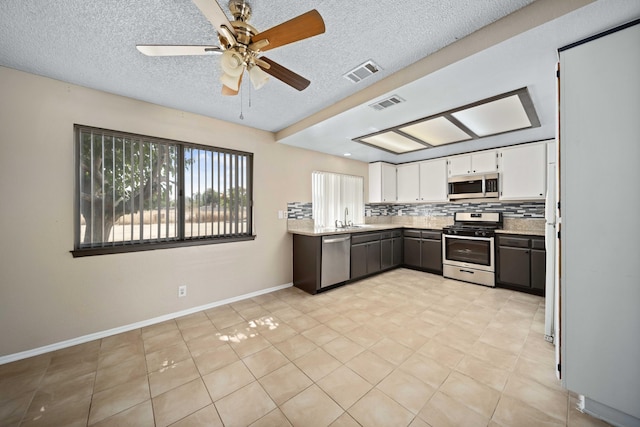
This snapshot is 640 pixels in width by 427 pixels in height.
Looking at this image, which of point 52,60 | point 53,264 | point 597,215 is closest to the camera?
point 597,215

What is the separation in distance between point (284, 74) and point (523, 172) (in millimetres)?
4204

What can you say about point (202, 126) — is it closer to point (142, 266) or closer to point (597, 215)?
point (142, 266)

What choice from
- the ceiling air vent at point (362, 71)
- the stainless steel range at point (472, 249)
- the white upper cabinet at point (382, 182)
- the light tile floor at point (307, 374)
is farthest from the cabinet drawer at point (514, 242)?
the ceiling air vent at point (362, 71)

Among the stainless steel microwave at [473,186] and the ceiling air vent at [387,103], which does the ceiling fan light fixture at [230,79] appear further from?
the stainless steel microwave at [473,186]

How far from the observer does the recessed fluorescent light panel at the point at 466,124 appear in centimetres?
244

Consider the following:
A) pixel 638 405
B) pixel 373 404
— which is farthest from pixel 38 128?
pixel 638 405

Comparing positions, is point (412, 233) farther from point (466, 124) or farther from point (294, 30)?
point (294, 30)

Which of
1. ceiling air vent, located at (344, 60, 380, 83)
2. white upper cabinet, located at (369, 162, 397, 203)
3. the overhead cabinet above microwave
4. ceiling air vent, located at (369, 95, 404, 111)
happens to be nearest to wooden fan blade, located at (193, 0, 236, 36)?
ceiling air vent, located at (344, 60, 380, 83)

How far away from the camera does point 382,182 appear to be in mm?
5172

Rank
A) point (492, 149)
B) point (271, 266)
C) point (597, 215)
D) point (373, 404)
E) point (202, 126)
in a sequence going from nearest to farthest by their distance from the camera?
1. point (597, 215)
2. point (373, 404)
3. point (202, 126)
4. point (271, 266)
5. point (492, 149)

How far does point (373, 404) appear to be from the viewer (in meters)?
1.53

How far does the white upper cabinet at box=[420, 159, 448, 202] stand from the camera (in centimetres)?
468

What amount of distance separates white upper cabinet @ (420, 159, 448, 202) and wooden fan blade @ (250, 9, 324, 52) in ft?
14.0

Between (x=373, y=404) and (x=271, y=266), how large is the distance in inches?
98.1
